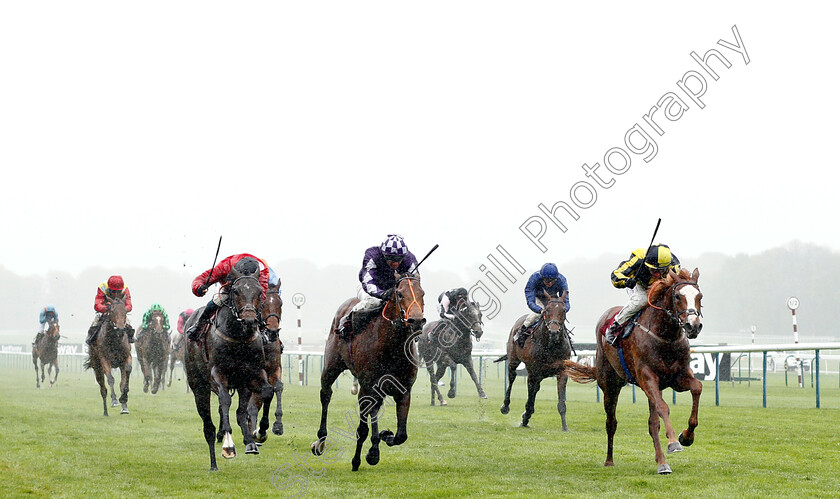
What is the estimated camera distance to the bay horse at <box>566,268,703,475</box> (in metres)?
8.08

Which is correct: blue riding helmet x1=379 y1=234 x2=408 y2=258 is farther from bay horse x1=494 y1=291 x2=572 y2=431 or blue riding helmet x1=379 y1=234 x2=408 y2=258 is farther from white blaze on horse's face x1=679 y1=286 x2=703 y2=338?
bay horse x1=494 y1=291 x2=572 y2=431

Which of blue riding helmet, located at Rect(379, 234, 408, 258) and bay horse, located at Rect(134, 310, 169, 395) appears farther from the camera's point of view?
bay horse, located at Rect(134, 310, 169, 395)

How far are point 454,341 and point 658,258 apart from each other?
957 cm

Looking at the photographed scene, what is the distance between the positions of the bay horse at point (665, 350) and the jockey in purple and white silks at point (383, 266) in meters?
2.28

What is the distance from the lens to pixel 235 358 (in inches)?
354

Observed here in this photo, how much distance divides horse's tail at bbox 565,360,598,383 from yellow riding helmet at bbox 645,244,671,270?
1.79m

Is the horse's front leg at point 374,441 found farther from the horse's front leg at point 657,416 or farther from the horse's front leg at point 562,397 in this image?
the horse's front leg at point 562,397

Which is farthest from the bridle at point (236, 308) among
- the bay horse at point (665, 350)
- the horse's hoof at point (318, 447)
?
the bay horse at point (665, 350)

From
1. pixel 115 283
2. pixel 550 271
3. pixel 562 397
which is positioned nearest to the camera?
pixel 550 271

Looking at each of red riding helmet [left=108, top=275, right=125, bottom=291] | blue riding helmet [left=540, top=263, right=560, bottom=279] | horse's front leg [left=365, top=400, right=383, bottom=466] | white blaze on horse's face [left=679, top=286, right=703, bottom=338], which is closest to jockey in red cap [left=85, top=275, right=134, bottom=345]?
red riding helmet [left=108, top=275, right=125, bottom=291]

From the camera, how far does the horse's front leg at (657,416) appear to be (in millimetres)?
7992

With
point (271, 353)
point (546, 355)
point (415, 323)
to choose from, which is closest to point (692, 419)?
point (415, 323)

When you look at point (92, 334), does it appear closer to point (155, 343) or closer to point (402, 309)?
point (155, 343)

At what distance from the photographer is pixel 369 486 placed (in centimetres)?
802
